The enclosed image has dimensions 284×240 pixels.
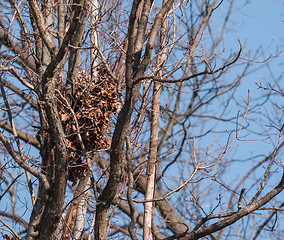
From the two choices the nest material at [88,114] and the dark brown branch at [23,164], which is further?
the nest material at [88,114]

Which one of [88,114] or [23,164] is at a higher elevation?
[88,114]

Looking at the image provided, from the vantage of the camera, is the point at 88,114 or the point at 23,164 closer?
the point at 23,164

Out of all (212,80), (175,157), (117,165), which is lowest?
(117,165)

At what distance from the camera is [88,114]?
4.21 metres

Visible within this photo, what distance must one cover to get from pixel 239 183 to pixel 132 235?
5790mm

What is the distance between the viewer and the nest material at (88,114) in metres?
4.19

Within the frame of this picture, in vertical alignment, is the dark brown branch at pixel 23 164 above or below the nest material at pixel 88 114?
below

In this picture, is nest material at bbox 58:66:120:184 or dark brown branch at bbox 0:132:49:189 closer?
dark brown branch at bbox 0:132:49:189

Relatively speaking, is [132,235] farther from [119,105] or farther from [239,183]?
[239,183]

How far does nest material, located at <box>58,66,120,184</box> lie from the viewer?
4188 mm

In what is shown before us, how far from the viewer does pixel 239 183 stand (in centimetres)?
922

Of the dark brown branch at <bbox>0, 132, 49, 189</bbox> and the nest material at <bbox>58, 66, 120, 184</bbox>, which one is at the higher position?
the nest material at <bbox>58, 66, 120, 184</bbox>

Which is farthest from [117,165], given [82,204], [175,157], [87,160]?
[175,157]

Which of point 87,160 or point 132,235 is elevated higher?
point 87,160
